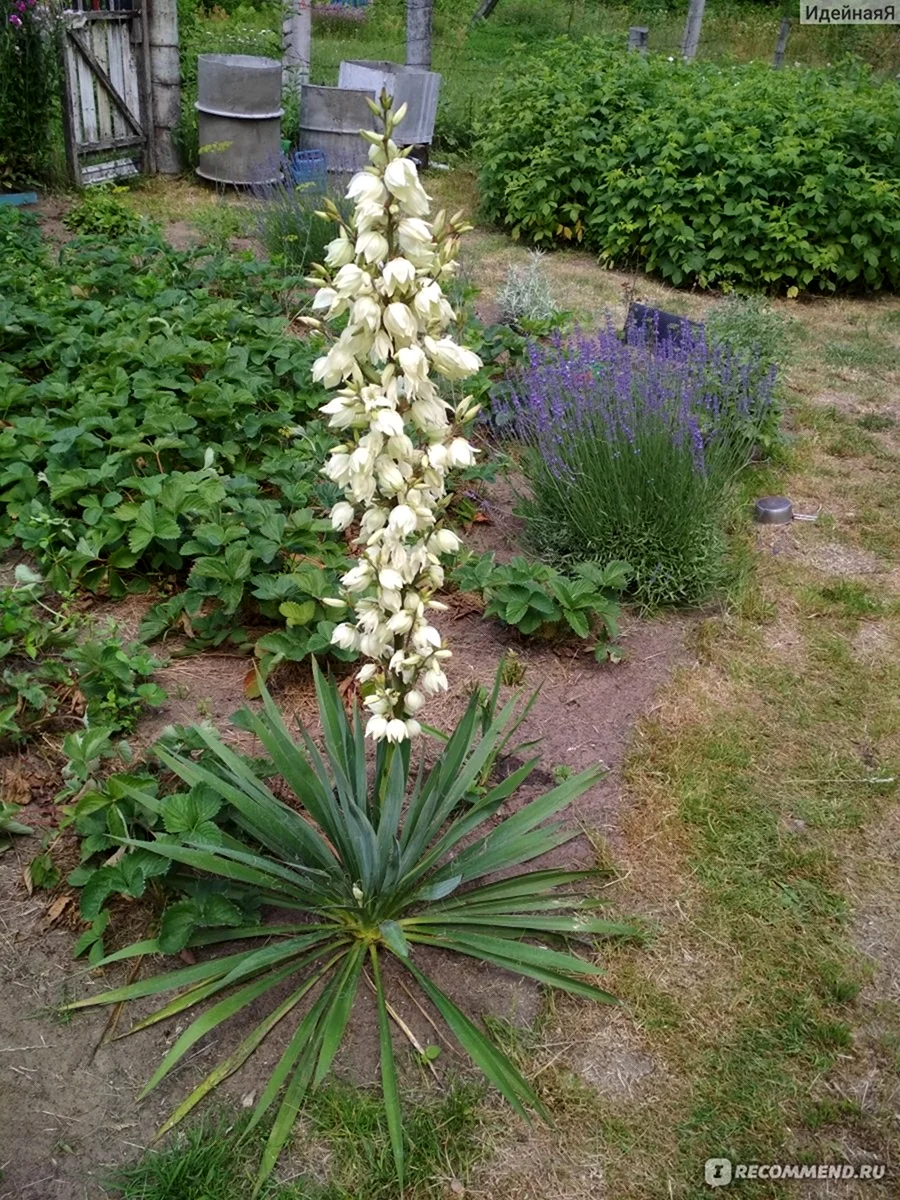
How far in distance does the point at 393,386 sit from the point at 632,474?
2214mm

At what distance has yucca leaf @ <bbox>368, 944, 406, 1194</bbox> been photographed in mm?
2090

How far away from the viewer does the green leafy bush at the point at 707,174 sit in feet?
25.0

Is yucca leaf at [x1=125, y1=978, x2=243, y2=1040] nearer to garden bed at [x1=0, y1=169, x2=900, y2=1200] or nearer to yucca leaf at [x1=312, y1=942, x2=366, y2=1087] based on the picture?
garden bed at [x1=0, y1=169, x2=900, y2=1200]

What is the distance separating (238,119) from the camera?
9.27 meters

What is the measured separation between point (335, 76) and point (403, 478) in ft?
45.1

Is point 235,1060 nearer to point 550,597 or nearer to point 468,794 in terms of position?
point 468,794

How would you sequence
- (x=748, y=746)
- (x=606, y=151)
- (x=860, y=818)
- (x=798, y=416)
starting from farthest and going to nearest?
(x=606, y=151) < (x=798, y=416) < (x=748, y=746) < (x=860, y=818)

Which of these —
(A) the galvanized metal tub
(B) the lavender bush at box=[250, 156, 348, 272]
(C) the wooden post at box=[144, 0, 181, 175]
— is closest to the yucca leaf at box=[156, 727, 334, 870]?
(B) the lavender bush at box=[250, 156, 348, 272]

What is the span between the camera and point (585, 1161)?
225cm

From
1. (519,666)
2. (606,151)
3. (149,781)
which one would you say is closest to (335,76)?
(606,151)

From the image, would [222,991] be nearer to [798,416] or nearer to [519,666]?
[519,666]

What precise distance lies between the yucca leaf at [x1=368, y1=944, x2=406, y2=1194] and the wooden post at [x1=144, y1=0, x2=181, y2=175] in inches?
371

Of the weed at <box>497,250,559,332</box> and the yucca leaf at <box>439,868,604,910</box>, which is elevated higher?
Result: the weed at <box>497,250,559,332</box>

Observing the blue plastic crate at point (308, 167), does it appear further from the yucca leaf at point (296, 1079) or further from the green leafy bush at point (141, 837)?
the yucca leaf at point (296, 1079)
